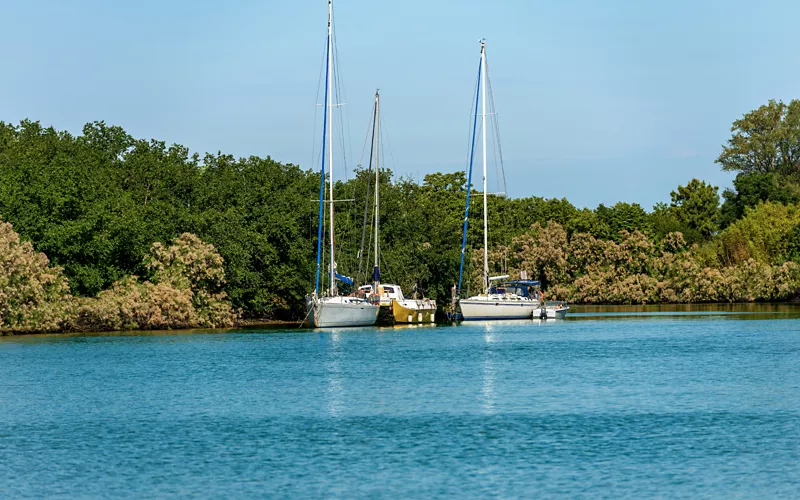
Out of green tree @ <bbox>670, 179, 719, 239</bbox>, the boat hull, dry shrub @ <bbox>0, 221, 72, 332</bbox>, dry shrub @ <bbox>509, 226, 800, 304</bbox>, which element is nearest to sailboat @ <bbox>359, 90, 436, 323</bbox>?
the boat hull

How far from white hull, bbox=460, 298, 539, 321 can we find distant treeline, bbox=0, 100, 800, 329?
24.5 feet

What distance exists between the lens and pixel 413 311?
8931cm

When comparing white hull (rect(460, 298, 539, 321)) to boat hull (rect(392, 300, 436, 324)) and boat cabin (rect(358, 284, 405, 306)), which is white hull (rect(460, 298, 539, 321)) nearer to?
boat hull (rect(392, 300, 436, 324))

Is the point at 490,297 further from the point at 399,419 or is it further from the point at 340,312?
the point at 399,419

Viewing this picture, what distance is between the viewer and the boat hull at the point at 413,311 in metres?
87.7

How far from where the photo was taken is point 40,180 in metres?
79.9

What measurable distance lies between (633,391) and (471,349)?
21.5m

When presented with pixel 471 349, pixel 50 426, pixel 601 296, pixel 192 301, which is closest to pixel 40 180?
pixel 192 301

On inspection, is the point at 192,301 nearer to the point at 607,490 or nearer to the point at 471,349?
the point at 471,349

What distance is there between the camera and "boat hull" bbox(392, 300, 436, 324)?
8769 centimetres

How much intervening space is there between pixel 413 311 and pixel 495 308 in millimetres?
6700

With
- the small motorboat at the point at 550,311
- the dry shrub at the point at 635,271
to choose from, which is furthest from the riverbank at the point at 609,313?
the dry shrub at the point at 635,271

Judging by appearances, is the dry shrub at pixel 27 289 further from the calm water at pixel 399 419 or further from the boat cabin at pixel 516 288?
the boat cabin at pixel 516 288

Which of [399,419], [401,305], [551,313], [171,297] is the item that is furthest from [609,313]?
[399,419]
